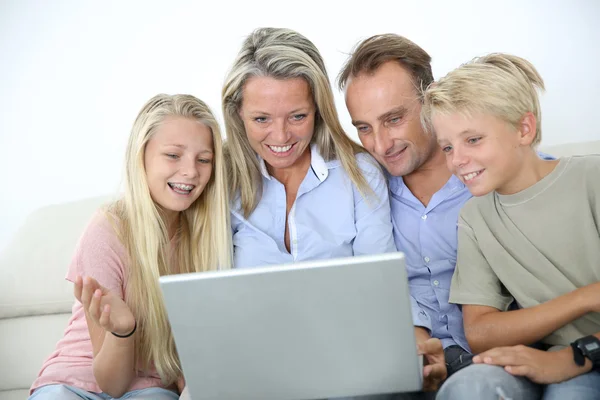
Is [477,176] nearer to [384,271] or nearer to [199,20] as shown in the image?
[384,271]

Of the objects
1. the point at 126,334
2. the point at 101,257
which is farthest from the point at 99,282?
the point at 126,334

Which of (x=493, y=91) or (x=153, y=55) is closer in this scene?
(x=493, y=91)

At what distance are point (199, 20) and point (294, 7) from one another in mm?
384

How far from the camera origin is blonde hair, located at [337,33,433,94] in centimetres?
206

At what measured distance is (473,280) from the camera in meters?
1.80

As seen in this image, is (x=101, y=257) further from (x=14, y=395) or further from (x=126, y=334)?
(x=14, y=395)

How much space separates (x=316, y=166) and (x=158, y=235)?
48 cm

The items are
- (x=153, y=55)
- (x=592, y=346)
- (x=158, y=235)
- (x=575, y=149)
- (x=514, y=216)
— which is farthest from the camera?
(x=153, y=55)

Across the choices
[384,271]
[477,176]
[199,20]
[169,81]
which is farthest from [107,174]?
[384,271]

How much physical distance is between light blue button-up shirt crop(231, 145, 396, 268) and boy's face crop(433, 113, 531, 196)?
0.37 m

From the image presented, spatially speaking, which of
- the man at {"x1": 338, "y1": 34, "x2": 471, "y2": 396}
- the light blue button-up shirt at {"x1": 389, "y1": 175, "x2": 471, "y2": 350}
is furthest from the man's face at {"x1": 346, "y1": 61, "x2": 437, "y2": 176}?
the light blue button-up shirt at {"x1": 389, "y1": 175, "x2": 471, "y2": 350}

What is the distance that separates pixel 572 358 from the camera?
1556mm

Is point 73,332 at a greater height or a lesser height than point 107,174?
lesser

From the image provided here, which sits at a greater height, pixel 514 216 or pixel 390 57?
pixel 390 57
